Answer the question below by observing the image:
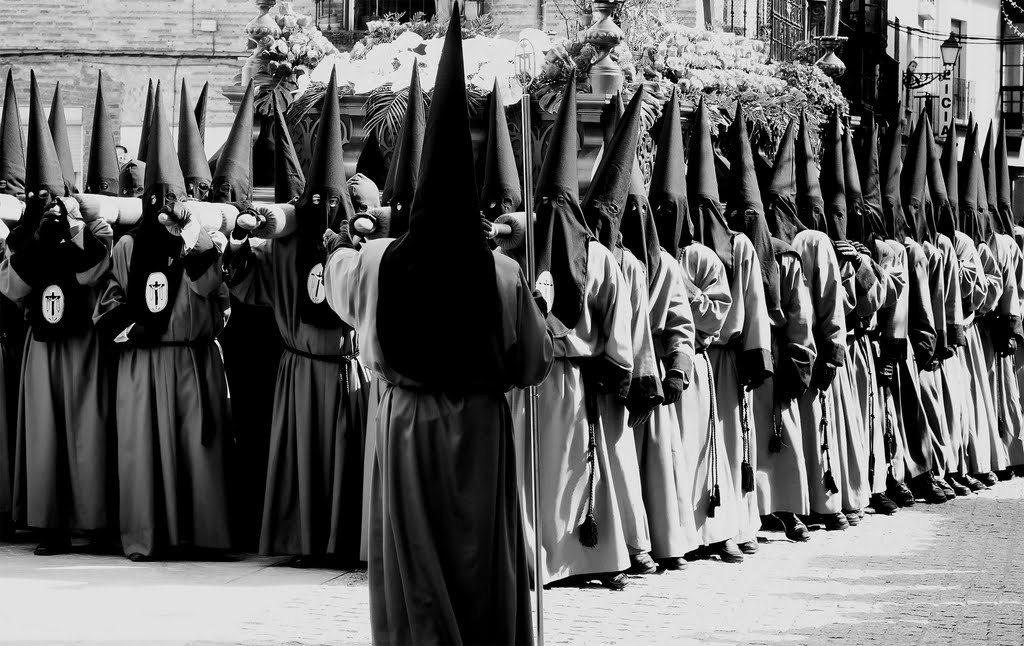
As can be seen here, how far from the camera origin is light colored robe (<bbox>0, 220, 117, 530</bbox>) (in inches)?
341

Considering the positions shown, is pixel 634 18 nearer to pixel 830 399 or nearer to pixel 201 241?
pixel 830 399

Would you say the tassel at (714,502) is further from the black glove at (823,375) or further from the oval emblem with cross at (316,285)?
the oval emblem with cross at (316,285)

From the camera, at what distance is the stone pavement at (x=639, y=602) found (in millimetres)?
6691

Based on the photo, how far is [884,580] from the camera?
8.23 meters

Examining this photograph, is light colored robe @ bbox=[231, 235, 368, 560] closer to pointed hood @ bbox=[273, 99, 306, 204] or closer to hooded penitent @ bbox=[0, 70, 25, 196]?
pointed hood @ bbox=[273, 99, 306, 204]

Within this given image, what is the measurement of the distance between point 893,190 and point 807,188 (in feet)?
4.71

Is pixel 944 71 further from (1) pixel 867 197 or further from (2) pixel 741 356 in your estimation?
(2) pixel 741 356

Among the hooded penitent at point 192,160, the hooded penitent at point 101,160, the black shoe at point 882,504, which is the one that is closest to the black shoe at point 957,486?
the black shoe at point 882,504

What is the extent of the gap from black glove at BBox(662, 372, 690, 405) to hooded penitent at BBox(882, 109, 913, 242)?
3633mm

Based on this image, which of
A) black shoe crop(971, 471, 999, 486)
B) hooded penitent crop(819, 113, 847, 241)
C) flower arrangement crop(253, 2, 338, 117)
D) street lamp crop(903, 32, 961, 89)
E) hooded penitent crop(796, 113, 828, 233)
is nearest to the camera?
hooded penitent crop(796, 113, 828, 233)

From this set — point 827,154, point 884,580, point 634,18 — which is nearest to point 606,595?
point 884,580

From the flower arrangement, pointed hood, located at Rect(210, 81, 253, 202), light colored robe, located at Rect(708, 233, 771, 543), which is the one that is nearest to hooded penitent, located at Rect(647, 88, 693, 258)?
light colored robe, located at Rect(708, 233, 771, 543)

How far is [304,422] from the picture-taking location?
27.7 feet

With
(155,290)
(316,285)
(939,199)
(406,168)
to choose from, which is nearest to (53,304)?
(155,290)
